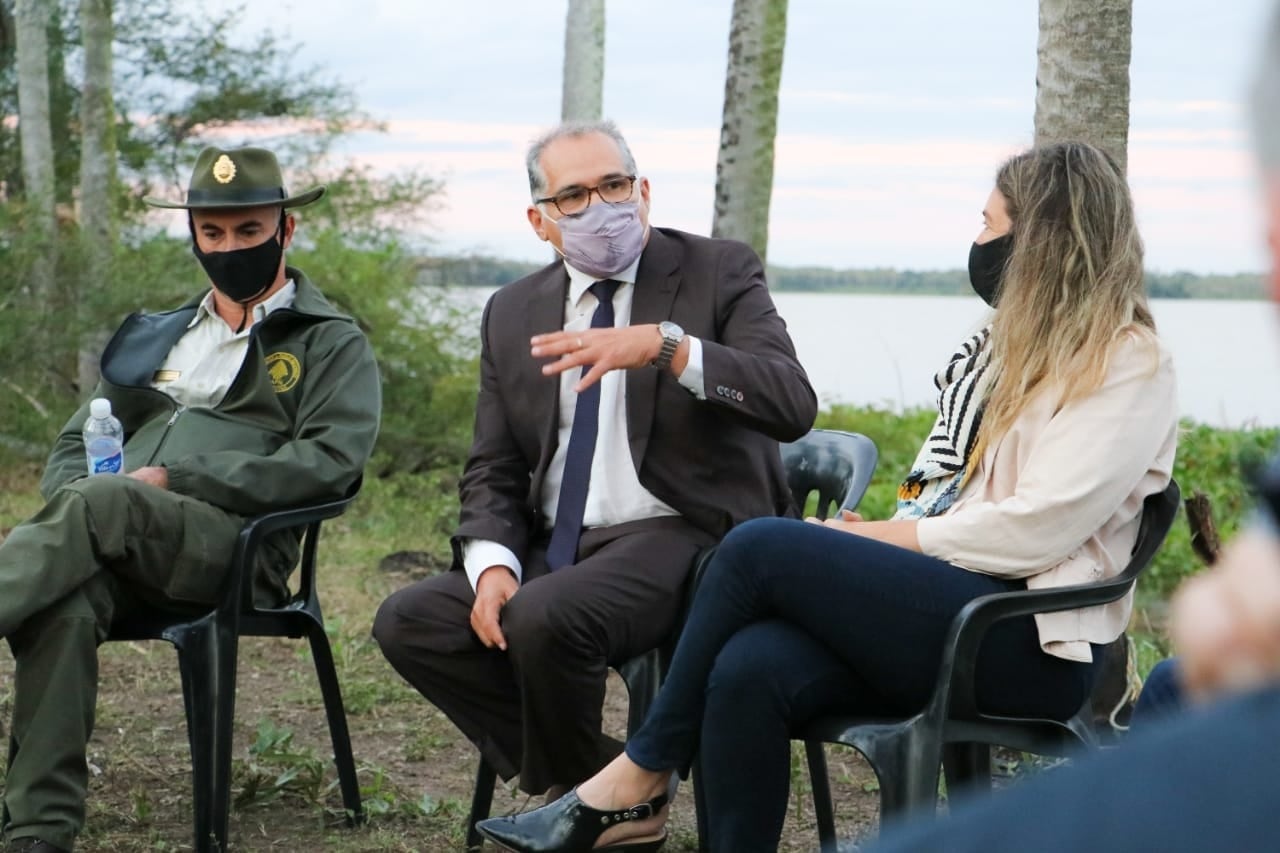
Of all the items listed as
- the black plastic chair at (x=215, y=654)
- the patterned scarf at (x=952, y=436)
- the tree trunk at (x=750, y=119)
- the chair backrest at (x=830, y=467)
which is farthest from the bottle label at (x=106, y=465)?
the tree trunk at (x=750, y=119)

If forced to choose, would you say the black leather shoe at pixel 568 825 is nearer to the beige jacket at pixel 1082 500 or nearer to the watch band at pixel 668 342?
the beige jacket at pixel 1082 500

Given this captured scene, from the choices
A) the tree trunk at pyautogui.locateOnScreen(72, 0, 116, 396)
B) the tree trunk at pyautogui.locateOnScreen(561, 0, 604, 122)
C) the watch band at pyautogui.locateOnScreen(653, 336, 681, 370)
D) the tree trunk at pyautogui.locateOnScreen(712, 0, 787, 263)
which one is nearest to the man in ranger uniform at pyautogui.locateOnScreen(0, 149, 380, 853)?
the watch band at pyautogui.locateOnScreen(653, 336, 681, 370)

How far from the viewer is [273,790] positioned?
4121 millimetres

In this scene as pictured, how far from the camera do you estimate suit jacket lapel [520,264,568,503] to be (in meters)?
3.85

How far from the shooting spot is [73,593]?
3588mm

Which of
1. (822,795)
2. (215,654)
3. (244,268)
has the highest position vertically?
(244,268)

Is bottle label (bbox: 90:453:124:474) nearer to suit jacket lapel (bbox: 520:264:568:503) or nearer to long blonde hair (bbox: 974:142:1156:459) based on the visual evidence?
suit jacket lapel (bbox: 520:264:568:503)

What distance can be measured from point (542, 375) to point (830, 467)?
73 centimetres

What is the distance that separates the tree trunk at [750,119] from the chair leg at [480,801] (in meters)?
3.69

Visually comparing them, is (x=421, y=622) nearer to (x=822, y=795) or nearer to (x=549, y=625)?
(x=549, y=625)

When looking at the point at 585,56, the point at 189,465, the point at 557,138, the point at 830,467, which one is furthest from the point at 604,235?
the point at 585,56

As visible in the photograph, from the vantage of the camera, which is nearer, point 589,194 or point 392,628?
point 392,628

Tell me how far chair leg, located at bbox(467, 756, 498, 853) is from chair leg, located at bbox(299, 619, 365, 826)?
1.11ft

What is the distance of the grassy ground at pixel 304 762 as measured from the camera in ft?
12.9
